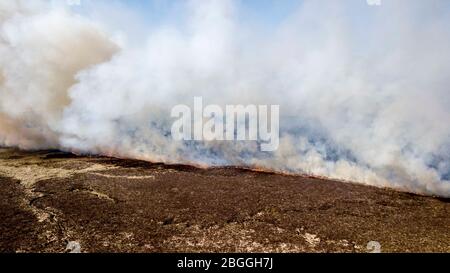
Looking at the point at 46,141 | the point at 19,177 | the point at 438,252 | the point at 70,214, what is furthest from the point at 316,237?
the point at 46,141

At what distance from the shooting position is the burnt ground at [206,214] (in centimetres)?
835

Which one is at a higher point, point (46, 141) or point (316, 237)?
point (46, 141)

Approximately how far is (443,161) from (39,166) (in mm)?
16158

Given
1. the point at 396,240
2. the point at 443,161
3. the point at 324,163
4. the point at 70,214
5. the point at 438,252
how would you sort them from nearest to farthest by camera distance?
1. the point at 438,252
2. the point at 396,240
3. the point at 70,214
4. the point at 443,161
5. the point at 324,163

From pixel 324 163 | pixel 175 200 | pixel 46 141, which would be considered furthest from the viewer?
pixel 46 141

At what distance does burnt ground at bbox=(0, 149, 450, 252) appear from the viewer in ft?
27.4

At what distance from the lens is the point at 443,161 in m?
13.6

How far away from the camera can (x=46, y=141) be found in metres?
21.5

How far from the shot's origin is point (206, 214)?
10.1 meters

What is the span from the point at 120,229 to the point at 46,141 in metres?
14.9

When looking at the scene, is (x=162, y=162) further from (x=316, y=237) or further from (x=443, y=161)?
(x=443, y=161)

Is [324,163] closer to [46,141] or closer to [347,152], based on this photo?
[347,152]
